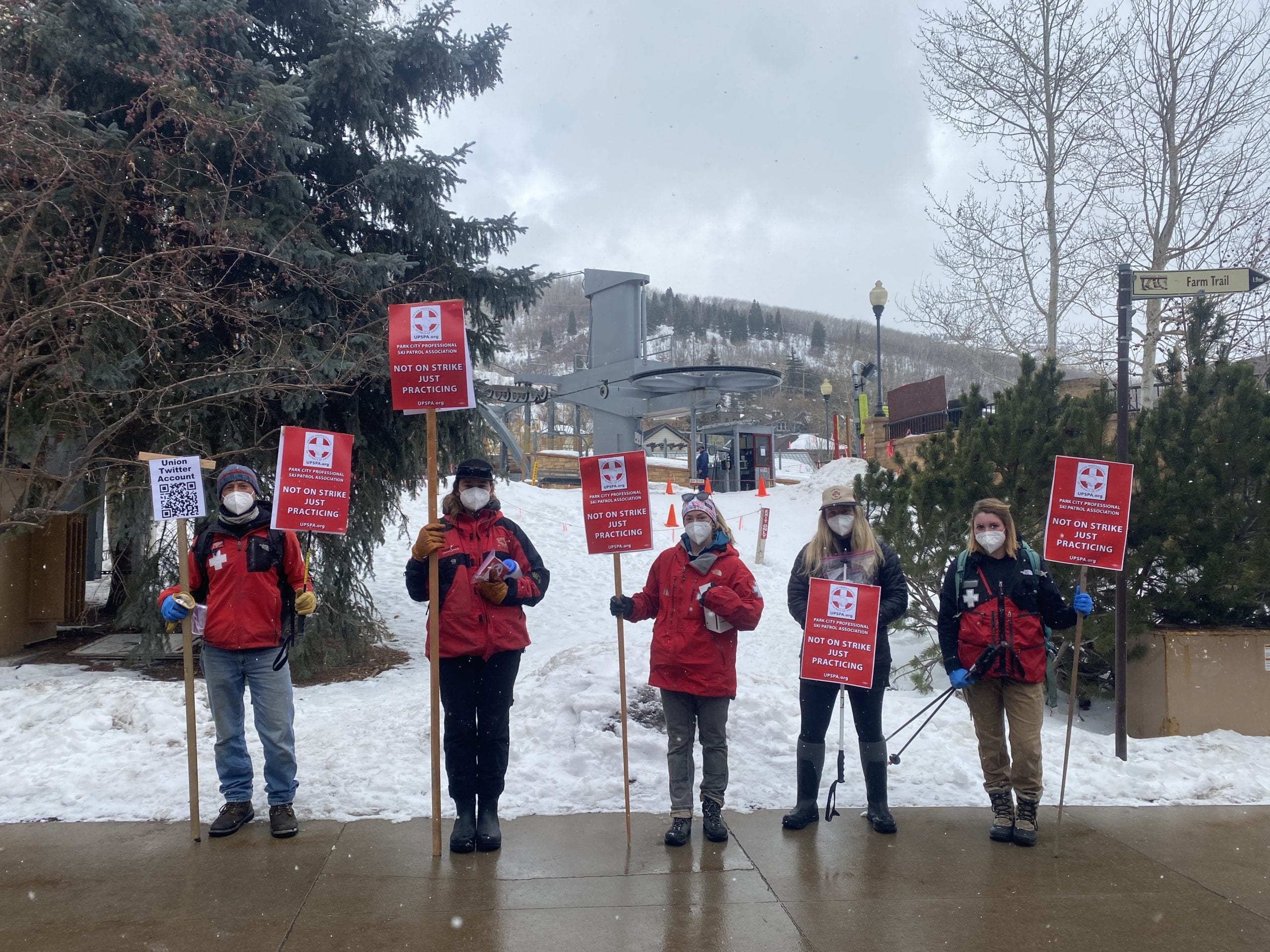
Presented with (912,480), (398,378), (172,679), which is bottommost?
(172,679)

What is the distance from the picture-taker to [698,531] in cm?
495

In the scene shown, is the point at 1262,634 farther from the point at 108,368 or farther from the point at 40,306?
the point at 40,306

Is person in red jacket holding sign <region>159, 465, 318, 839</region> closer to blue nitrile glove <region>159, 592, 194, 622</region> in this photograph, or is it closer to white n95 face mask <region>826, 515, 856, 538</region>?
blue nitrile glove <region>159, 592, 194, 622</region>

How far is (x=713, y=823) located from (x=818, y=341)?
586 ft

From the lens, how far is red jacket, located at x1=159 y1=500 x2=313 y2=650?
4887mm

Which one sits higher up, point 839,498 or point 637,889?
point 839,498

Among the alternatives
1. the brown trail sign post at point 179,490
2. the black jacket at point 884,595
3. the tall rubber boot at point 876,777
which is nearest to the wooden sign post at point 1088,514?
the black jacket at point 884,595

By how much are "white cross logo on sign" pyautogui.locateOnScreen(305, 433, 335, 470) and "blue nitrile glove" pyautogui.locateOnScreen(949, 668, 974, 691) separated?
3.64 metres

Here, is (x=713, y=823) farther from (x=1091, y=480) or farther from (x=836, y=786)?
(x=1091, y=480)

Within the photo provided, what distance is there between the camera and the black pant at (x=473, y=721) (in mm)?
4707

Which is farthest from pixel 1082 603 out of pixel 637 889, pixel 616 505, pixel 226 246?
pixel 226 246

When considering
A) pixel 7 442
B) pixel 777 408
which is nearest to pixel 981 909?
pixel 7 442

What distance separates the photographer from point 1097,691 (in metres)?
8.00

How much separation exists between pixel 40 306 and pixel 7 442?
3.88 ft
